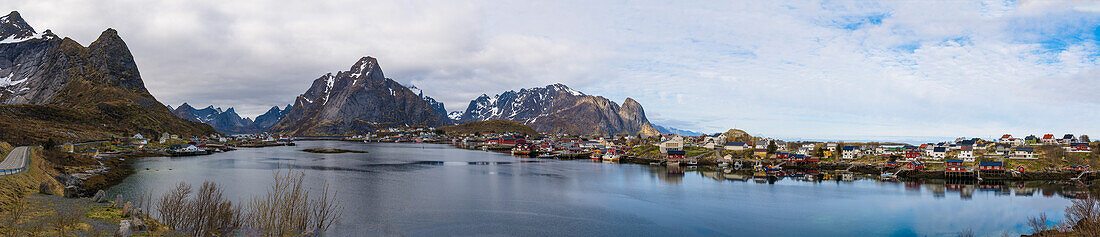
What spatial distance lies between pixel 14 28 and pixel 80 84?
52408mm

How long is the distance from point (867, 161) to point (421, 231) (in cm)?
8108

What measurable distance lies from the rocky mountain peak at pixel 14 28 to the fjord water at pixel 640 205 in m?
179

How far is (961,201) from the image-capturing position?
147 ft

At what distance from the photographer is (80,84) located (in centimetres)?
15150

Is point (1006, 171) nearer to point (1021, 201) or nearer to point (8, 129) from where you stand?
point (1021, 201)

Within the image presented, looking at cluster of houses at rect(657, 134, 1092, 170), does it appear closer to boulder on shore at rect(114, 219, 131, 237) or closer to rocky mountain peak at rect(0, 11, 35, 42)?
boulder on shore at rect(114, 219, 131, 237)

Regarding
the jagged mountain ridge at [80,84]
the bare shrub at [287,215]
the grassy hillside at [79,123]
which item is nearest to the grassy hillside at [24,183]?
the bare shrub at [287,215]

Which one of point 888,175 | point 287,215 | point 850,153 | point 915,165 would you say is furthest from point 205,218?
point 850,153

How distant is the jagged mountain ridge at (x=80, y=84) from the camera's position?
4777 inches

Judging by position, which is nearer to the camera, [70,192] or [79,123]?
[70,192]

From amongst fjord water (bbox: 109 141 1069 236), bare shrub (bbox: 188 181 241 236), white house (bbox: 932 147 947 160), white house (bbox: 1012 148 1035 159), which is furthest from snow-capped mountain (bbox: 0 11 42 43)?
white house (bbox: 1012 148 1035 159)

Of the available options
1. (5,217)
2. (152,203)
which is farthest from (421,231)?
(152,203)

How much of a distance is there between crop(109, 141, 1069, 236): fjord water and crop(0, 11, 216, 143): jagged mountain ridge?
88.7 metres

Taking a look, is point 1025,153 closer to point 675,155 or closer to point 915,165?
point 915,165
